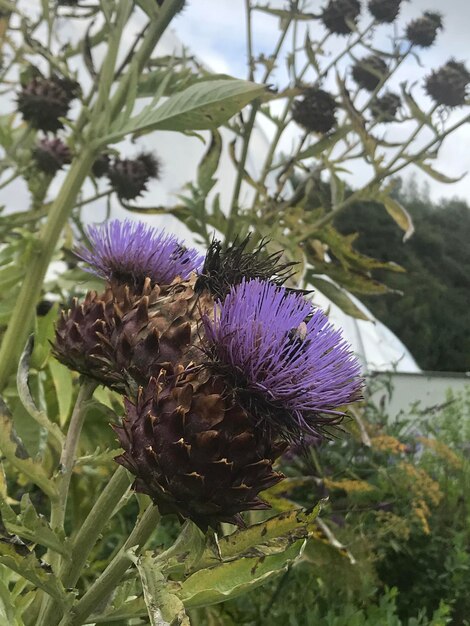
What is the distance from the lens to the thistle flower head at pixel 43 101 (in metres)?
1.21

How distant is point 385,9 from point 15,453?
4.26 feet

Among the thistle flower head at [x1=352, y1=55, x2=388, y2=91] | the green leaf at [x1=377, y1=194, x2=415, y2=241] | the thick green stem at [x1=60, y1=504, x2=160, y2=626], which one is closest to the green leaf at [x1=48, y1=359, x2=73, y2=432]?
the thick green stem at [x1=60, y1=504, x2=160, y2=626]

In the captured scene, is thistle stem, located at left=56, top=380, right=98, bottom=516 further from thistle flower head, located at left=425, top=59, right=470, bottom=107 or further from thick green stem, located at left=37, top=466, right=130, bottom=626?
thistle flower head, located at left=425, top=59, right=470, bottom=107

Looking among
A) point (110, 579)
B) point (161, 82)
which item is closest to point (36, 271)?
point (161, 82)

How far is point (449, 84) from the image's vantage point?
146cm

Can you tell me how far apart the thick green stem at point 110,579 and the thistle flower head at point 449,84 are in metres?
1.21

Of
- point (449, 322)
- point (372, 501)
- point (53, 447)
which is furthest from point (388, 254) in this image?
point (53, 447)

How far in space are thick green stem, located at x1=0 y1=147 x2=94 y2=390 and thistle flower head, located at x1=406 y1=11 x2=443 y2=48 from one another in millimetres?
972

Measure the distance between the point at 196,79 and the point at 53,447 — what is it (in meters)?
0.53

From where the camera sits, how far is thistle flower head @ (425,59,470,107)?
1.44m

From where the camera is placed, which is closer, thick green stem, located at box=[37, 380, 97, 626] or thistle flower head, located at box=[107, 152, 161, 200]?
thick green stem, located at box=[37, 380, 97, 626]

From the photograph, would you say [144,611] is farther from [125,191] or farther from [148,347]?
[125,191]

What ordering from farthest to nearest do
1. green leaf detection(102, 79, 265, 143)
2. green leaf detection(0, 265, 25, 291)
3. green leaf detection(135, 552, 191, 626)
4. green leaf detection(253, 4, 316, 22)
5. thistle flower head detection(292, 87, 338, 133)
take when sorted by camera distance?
1. thistle flower head detection(292, 87, 338, 133)
2. green leaf detection(253, 4, 316, 22)
3. green leaf detection(0, 265, 25, 291)
4. green leaf detection(102, 79, 265, 143)
5. green leaf detection(135, 552, 191, 626)

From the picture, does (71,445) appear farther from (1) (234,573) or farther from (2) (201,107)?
(2) (201,107)
